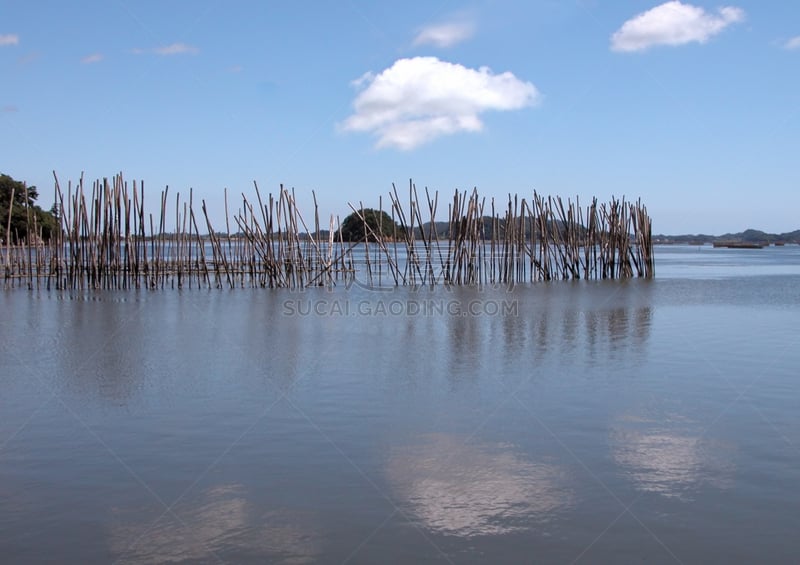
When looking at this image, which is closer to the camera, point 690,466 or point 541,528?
point 541,528

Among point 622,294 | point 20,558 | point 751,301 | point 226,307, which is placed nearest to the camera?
point 20,558

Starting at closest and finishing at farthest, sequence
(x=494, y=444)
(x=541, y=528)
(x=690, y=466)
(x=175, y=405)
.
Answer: (x=541, y=528), (x=690, y=466), (x=494, y=444), (x=175, y=405)

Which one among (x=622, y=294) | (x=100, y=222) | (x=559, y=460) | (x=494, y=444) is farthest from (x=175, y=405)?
(x=622, y=294)

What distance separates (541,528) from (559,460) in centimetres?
131

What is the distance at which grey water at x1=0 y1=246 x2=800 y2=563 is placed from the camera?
4.55 metres

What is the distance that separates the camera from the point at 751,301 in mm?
20625

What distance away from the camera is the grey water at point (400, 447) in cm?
455

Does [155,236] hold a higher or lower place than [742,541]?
higher

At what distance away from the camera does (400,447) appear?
20.7ft

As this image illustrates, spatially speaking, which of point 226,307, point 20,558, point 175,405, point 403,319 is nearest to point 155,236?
point 226,307

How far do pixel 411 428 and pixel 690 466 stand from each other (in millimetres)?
2365

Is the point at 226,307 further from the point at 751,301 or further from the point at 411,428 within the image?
the point at 751,301

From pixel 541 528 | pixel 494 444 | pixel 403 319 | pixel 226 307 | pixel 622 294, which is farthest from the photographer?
pixel 622 294

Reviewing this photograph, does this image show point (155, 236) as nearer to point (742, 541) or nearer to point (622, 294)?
point (622, 294)
